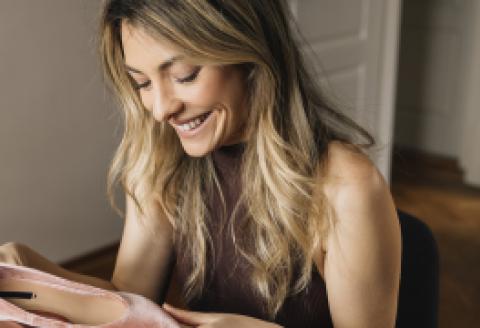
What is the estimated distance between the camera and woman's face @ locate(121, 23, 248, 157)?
1155 mm

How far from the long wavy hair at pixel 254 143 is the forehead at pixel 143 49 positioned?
1 cm

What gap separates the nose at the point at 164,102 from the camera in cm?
118

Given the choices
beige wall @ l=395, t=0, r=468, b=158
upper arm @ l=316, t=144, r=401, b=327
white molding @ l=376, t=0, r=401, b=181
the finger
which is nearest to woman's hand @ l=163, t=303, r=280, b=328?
the finger

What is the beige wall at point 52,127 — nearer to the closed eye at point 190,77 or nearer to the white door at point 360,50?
the white door at point 360,50

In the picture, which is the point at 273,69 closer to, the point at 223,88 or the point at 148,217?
the point at 223,88

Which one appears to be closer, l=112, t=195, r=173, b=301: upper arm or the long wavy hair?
the long wavy hair

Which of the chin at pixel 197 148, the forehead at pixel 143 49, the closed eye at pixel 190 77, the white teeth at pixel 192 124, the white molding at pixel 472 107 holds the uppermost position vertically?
the forehead at pixel 143 49

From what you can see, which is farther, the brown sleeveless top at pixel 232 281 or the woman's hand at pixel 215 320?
the brown sleeveless top at pixel 232 281

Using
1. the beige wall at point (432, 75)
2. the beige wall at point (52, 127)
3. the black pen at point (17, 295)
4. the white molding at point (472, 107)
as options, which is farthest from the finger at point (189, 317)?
the beige wall at point (432, 75)

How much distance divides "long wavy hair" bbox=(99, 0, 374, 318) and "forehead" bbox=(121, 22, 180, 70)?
11 mm

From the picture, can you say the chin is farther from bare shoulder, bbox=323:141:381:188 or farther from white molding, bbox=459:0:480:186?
white molding, bbox=459:0:480:186

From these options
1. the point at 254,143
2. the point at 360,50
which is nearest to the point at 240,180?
the point at 254,143

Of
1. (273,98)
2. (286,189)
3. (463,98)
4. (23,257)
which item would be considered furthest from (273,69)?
(463,98)

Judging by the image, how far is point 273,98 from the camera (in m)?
1.25
